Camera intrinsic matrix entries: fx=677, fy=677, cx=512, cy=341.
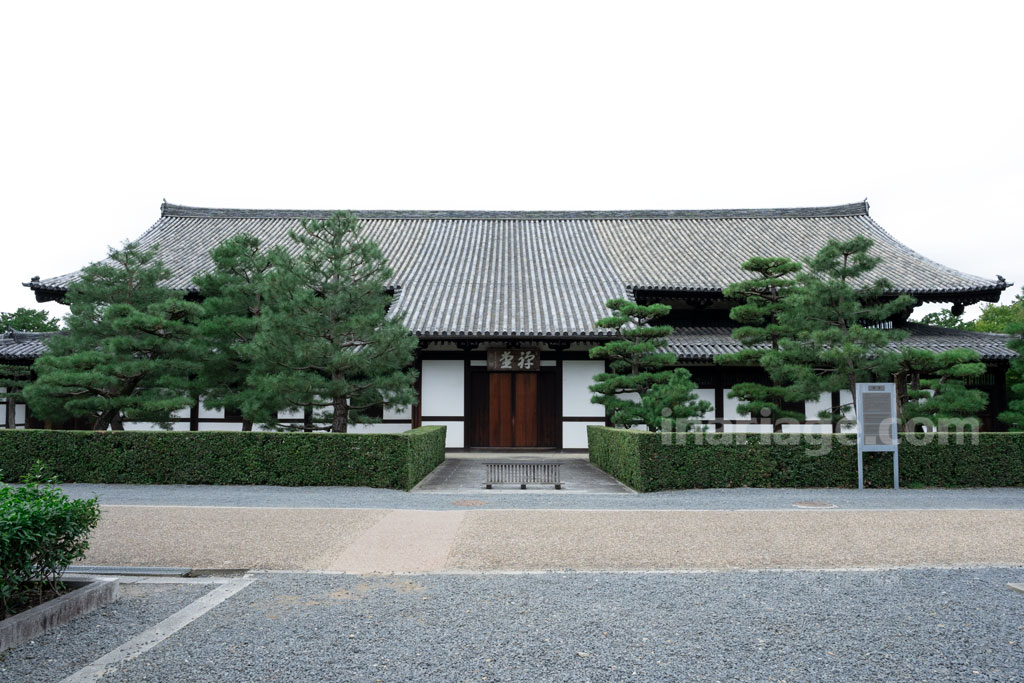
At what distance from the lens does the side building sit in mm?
17266

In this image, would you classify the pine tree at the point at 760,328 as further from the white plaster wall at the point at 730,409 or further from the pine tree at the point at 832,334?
the white plaster wall at the point at 730,409

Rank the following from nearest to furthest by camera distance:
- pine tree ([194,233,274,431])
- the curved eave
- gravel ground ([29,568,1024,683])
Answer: gravel ground ([29,568,1024,683]) < pine tree ([194,233,274,431]) < the curved eave

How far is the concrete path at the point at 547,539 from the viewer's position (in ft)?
20.1

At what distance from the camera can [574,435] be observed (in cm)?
1727

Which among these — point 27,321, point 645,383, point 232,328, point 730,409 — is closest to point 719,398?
point 730,409

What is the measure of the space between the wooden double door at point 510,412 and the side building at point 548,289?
0.03 meters

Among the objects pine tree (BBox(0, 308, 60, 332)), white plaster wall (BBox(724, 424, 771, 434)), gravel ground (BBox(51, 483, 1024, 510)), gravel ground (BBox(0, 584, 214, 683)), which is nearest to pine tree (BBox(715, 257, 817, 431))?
white plaster wall (BBox(724, 424, 771, 434))

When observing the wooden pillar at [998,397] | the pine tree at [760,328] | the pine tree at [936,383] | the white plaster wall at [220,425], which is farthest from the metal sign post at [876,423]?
the white plaster wall at [220,425]

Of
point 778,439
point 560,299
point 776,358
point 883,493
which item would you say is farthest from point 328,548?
point 560,299

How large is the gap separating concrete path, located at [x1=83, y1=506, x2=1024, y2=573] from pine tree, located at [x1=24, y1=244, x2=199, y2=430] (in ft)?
18.5

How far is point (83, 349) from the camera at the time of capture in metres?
13.8

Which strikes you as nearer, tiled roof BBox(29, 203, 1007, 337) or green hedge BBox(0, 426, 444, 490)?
green hedge BBox(0, 426, 444, 490)

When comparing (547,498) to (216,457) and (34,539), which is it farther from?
(34,539)

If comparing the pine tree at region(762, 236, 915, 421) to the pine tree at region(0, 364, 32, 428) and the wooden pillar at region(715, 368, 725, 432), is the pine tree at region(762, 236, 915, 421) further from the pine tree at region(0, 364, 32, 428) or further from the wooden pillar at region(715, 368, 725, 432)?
the pine tree at region(0, 364, 32, 428)
